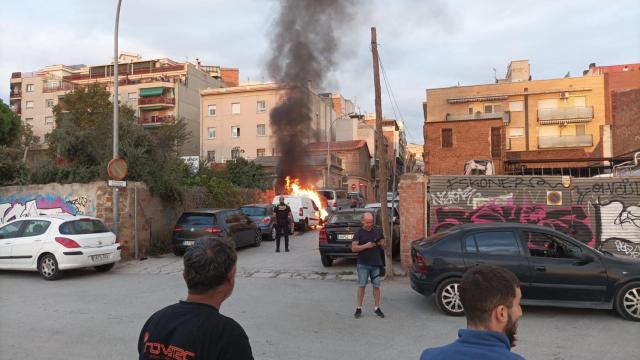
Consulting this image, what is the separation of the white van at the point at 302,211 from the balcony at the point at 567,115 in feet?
107

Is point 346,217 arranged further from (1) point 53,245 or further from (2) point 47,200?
(2) point 47,200

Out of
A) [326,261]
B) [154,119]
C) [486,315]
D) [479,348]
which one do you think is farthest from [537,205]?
[154,119]

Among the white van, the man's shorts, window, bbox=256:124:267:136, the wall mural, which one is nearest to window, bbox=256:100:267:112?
window, bbox=256:124:267:136

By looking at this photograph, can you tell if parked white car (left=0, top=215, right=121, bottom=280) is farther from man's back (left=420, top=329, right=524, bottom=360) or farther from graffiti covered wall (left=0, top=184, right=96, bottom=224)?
man's back (left=420, top=329, right=524, bottom=360)

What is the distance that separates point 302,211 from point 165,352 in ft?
66.3

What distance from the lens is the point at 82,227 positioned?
37.4 feet

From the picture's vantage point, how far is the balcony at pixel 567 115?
150 feet

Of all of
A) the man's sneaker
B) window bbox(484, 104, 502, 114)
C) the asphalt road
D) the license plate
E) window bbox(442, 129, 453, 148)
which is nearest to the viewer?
the asphalt road

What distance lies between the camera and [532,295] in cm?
732

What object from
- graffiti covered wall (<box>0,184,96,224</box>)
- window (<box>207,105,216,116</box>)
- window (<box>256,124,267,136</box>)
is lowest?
graffiti covered wall (<box>0,184,96,224</box>)

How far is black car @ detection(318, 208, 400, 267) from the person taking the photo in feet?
38.9

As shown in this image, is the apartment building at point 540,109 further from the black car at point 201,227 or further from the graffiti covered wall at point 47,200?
the graffiti covered wall at point 47,200

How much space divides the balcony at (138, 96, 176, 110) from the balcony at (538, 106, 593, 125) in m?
40.9

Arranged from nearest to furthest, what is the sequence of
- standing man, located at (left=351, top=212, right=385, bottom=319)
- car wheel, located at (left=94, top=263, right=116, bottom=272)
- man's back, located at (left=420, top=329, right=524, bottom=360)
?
man's back, located at (left=420, top=329, right=524, bottom=360), standing man, located at (left=351, top=212, right=385, bottom=319), car wheel, located at (left=94, top=263, right=116, bottom=272)
